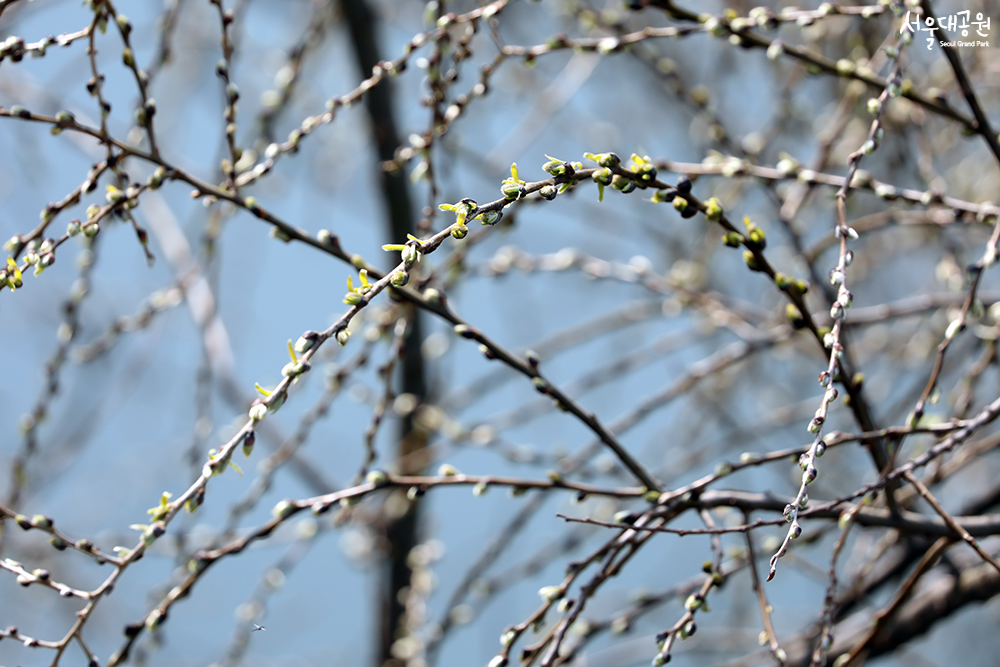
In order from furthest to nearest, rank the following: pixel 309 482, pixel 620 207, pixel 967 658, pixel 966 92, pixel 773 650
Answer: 1. pixel 620 207
2. pixel 967 658
3. pixel 309 482
4. pixel 966 92
5. pixel 773 650

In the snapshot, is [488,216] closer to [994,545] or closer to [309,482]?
[994,545]

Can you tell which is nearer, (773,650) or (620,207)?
(773,650)

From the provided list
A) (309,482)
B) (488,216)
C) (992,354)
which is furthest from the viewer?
(309,482)

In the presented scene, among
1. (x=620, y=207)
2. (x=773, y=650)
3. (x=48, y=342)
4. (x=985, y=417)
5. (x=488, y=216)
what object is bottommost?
(x=773, y=650)

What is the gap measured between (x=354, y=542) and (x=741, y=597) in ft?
5.35

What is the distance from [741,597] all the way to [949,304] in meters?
2.22

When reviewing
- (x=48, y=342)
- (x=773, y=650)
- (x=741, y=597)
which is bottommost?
(x=773, y=650)

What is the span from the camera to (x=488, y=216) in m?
0.70

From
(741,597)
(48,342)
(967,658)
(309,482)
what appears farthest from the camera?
(48,342)

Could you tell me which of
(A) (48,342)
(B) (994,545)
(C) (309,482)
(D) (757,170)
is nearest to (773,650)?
(D) (757,170)

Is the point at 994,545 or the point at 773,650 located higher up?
the point at 994,545

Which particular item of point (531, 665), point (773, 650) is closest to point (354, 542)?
point (531, 665)

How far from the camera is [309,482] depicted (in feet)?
7.36

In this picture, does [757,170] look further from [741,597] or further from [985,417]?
[741,597]
